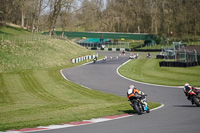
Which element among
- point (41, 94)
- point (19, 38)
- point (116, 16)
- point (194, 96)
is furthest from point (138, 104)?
point (116, 16)

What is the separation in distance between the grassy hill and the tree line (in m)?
17.3

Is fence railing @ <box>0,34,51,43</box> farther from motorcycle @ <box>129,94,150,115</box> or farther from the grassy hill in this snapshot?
motorcycle @ <box>129,94,150,115</box>

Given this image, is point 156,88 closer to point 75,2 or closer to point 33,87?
point 33,87

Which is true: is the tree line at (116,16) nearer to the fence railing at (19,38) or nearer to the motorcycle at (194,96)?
the fence railing at (19,38)

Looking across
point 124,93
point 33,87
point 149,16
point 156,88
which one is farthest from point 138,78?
point 149,16

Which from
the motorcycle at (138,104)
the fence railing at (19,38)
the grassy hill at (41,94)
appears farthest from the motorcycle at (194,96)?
the fence railing at (19,38)

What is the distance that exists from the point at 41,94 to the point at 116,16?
11610 centimetres

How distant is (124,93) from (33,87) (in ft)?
32.9

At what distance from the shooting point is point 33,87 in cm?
3234

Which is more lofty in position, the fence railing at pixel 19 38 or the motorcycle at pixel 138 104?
the fence railing at pixel 19 38

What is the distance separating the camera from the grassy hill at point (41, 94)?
16.8 metres

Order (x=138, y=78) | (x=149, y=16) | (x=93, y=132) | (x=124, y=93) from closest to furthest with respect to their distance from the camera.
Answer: (x=93, y=132) < (x=124, y=93) < (x=138, y=78) < (x=149, y=16)

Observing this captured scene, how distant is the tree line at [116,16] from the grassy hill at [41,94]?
56.7ft

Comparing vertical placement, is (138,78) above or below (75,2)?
below
